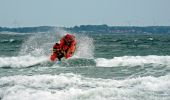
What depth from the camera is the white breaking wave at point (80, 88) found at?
12.3 meters

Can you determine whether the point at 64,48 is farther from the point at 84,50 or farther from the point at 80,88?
the point at 80,88

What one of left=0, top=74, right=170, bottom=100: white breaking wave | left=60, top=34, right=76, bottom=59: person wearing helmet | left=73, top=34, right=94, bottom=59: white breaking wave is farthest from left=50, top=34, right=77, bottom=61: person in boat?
left=0, top=74, right=170, bottom=100: white breaking wave

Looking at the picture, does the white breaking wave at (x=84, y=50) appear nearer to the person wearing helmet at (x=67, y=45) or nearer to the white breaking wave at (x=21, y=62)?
the white breaking wave at (x=21, y=62)

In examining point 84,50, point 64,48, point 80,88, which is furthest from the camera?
point 84,50

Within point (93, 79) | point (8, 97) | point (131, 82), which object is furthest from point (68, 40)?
point (8, 97)

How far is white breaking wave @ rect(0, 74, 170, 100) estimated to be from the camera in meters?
12.3

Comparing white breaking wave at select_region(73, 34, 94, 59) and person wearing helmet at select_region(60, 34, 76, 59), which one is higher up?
person wearing helmet at select_region(60, 34, 76, 59)

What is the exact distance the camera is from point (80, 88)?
13719 millimetres

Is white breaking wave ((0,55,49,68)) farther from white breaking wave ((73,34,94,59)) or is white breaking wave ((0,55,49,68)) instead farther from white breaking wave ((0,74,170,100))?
white breaking wave ((0,74,170,100))

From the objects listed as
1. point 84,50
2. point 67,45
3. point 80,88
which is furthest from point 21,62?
point 80,88

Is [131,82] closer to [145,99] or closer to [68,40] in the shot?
[145,99]

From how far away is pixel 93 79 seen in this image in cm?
1602

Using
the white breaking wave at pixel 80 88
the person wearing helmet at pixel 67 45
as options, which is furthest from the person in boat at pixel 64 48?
the white breaking wave at pixel 80 88

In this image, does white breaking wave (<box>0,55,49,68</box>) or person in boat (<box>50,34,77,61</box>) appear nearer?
person in boat (<box>50,34,77,61</box>)
